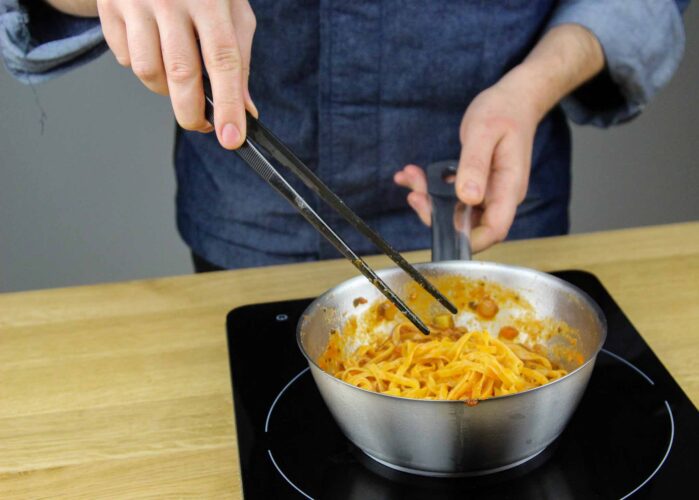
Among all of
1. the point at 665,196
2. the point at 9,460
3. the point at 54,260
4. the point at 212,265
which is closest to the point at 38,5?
the point at 212,265

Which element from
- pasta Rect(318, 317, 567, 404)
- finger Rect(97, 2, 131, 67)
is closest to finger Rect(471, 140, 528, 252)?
pasta Rect(318, 317, 567, 404)

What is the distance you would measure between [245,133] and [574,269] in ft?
1.87

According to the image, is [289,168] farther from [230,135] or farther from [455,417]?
[455,417]

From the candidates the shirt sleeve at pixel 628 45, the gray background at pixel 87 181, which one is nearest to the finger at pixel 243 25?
the shirt sleeve at pixel 628 45

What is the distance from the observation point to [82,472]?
821 millimetres

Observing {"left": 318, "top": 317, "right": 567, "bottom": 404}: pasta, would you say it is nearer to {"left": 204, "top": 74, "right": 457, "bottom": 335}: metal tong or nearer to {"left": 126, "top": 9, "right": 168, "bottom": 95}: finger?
{"left": 204, "top": 74, "right": 457, "bottom": 335}: metal tong

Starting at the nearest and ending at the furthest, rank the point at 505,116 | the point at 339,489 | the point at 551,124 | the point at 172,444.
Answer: the point at 339,489
the point at 172,444
the point at 505,116
the point at 551,124

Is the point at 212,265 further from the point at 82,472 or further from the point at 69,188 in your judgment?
the point at 69,188

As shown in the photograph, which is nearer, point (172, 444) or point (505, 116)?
point (172, 444)

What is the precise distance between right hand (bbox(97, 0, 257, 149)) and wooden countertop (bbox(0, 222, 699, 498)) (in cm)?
31

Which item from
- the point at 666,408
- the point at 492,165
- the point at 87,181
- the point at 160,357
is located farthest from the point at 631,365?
the point at 87,181

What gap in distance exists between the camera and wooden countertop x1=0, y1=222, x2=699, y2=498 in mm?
823

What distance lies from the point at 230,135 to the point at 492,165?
433 mm

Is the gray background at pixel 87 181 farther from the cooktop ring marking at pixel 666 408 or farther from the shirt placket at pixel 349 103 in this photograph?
the cooktop ring marking at pixel 666 408
